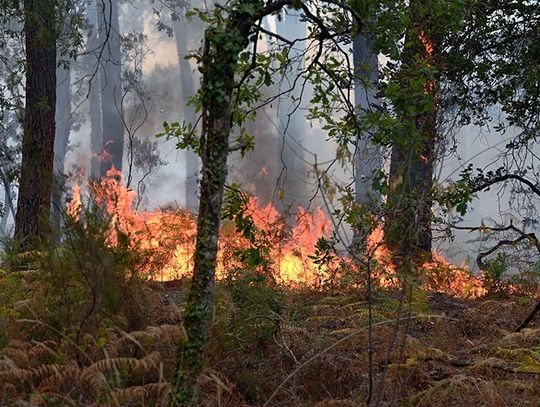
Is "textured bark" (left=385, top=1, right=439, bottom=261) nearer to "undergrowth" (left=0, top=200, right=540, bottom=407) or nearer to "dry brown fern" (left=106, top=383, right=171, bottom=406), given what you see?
"undergrowth" (left=0, top=200, right=540, bottom=407)

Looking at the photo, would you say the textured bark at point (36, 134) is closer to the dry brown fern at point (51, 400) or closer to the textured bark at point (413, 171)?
the textured bark at point (413, 171)

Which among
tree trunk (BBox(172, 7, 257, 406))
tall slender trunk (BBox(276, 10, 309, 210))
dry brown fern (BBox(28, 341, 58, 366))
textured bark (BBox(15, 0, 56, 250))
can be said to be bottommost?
dry brown fern (BBox(28, 341, 58, 366))

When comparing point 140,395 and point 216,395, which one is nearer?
point 140,395

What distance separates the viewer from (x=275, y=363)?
5.74 meters

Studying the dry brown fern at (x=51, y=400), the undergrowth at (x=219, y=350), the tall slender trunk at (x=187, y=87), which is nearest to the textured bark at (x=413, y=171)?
the undergrowth at (x=219, y=350)

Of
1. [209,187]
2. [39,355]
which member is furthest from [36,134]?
[209,187]

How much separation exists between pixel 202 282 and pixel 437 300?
5700mm

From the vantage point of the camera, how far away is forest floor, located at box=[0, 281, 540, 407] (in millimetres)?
4035

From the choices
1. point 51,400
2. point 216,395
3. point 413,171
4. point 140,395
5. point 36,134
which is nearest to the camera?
point 51,400

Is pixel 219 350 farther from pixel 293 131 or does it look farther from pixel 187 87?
pixel 293 131

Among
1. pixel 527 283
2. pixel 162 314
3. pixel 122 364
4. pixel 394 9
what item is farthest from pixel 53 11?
pixel 527 283

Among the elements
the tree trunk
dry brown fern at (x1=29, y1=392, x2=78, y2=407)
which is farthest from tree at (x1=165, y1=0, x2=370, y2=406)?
dry brown fern at (x1=29, y1=392, x2=78, y2=407)

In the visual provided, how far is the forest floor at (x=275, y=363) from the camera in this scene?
13.2 ft

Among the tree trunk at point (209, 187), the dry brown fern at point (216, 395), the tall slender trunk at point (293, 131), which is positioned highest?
the tall slender trunk at point (293, 131)
